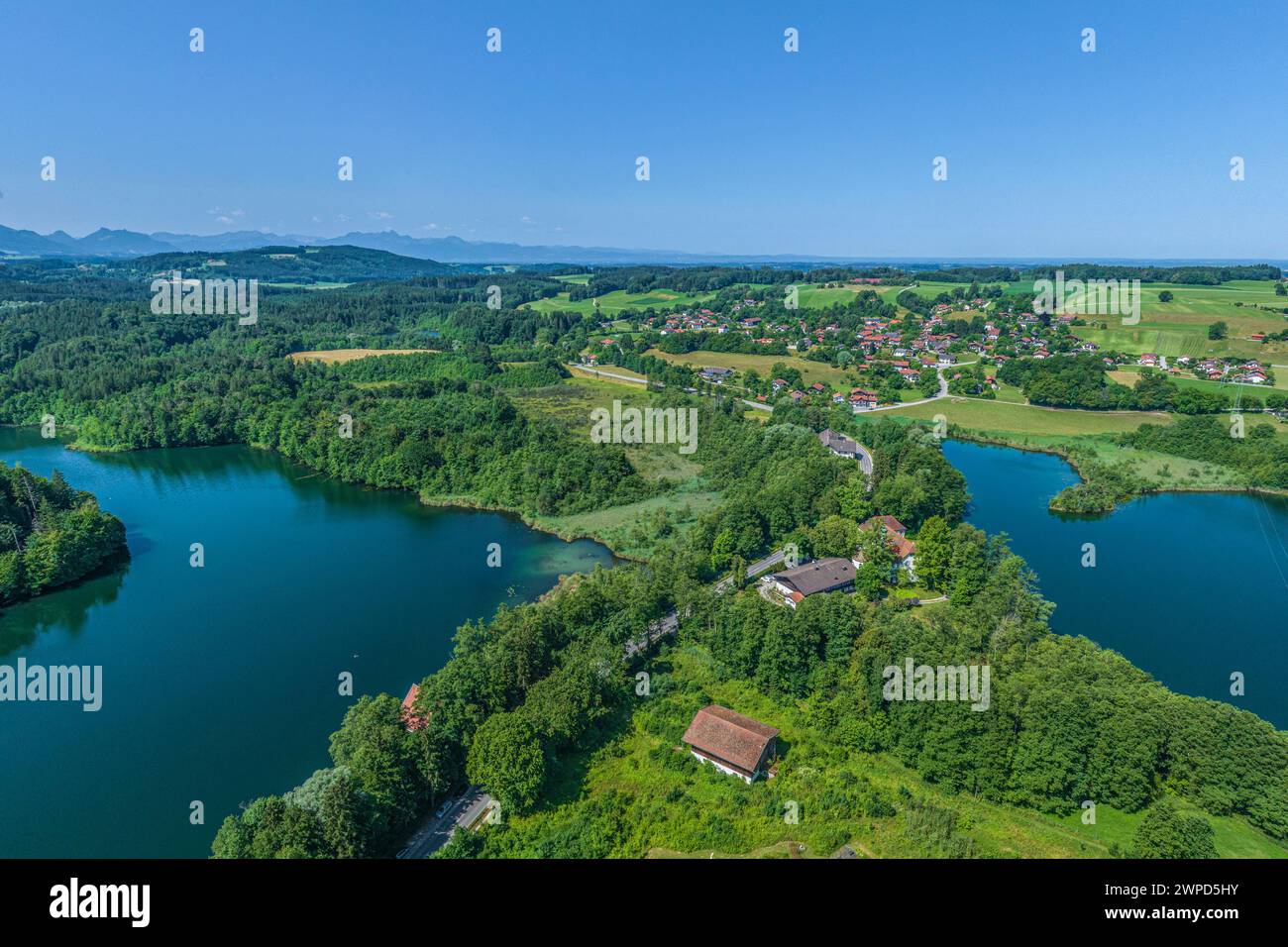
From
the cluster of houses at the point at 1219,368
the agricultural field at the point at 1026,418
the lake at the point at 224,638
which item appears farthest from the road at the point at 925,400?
the lake at the point at 224,638

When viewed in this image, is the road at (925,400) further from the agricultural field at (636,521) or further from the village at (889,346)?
the agricultural field at (636,521)

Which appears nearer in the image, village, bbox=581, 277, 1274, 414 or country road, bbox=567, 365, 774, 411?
country road, bbox=567, 365, 774, 411

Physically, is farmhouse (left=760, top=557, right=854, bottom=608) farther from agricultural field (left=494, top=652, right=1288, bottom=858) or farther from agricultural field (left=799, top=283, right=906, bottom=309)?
agricultural field (left=799, top=283, right=906, bottom=309)

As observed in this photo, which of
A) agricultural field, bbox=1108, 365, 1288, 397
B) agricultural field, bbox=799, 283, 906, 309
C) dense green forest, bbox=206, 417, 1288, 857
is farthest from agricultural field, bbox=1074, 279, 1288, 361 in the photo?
dense green forest, bbox=206, 417, 1288, 857

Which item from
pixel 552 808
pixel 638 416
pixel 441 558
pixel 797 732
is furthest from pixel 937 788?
pixel 638 416

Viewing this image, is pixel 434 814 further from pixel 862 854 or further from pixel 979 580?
pixel 979 580

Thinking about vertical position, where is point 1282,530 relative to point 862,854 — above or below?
above
